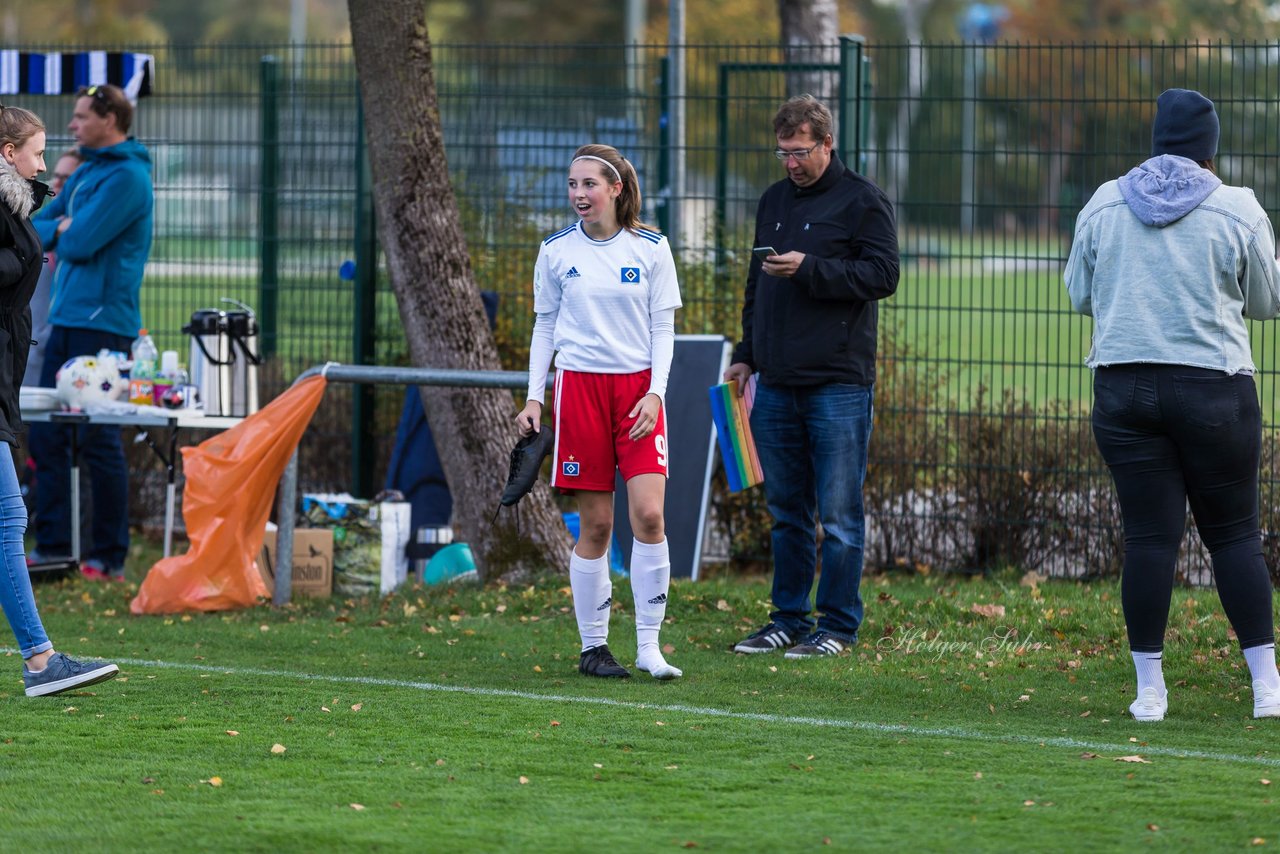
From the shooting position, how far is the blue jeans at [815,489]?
6648mm

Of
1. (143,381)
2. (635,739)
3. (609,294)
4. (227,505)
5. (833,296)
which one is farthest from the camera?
(143,381)

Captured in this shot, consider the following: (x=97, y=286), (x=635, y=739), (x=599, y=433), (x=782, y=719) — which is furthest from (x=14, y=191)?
(x=97, y=286)

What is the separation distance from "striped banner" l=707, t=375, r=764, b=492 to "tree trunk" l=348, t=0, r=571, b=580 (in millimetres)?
1412

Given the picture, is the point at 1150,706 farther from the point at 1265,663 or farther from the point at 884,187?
the point at 884,187

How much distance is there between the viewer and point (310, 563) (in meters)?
8.42

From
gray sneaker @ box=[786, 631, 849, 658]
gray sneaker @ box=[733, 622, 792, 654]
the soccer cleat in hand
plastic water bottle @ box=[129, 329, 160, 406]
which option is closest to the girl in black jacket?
the soccer cleat in hand

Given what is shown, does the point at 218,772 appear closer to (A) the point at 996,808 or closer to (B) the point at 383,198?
(A) the point at 996,808

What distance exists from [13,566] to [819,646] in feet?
9.76

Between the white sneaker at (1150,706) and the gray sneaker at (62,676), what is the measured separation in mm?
3340

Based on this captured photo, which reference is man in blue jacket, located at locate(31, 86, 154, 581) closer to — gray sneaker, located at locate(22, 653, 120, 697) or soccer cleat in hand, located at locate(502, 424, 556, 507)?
gray sneaker, located at locate(22, 653, 120, 697)

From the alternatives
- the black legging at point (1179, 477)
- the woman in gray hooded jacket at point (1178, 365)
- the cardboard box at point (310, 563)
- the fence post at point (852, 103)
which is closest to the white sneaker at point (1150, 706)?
the woman in gray hooded jacket at point (1178, 365)

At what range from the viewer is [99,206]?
866 cm

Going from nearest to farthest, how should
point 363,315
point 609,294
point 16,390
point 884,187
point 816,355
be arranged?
1. point 16,390
2. point 609,294
3. point 816,355
4. point 884,187
5. point 363,315

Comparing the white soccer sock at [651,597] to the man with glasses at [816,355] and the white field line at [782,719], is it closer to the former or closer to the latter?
the white field line at [782,719]
